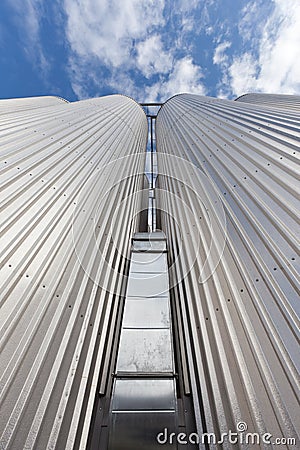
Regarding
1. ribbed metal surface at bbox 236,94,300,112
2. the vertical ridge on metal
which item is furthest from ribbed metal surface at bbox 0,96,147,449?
ribbed metal surface at bbox 236,94,300,112

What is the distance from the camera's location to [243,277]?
1380 millimetres

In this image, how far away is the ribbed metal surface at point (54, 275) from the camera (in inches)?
36.9

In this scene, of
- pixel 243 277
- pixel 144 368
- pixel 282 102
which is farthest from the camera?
pixel 282 102

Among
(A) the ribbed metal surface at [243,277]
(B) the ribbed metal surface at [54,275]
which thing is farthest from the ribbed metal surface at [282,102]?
(B) the ribbed metal surface at [54,275]

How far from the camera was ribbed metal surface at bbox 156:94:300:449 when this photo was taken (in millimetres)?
936

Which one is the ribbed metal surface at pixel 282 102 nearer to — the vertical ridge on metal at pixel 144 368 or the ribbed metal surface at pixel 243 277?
the ribbed metal surface at pixel 243 277

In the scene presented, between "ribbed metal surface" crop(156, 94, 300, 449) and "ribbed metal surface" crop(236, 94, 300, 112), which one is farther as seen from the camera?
"ribbed metal surface" crop(236, 94, 300, 112)

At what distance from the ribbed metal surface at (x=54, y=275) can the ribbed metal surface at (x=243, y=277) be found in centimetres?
58

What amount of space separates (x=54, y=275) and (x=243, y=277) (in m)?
1.27

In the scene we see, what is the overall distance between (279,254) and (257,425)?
2.90 ft

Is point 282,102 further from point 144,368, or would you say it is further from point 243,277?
point 144,368

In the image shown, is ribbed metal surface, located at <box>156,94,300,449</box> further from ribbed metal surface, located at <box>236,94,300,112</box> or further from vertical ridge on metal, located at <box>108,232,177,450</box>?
ribbed metal surface, located at <box>236,94,300,112</box>

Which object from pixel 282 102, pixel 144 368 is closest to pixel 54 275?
pixel 144 368

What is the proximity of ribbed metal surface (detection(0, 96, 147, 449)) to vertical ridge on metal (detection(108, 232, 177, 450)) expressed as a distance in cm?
13
